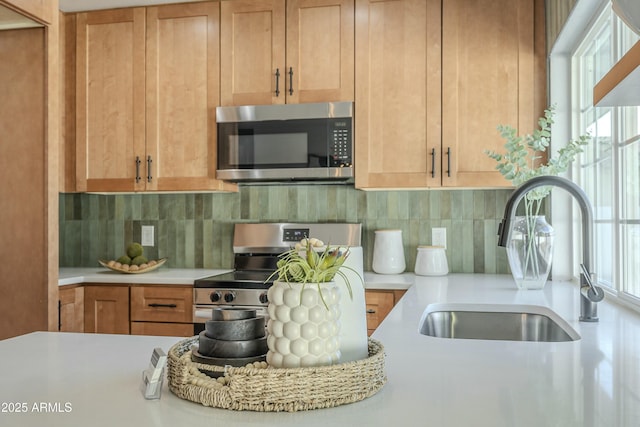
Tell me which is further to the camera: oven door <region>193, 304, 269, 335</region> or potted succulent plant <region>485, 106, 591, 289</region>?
oven door <region>193, 304, 269, 335</region>

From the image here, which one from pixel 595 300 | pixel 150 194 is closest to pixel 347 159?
pixel 150 194

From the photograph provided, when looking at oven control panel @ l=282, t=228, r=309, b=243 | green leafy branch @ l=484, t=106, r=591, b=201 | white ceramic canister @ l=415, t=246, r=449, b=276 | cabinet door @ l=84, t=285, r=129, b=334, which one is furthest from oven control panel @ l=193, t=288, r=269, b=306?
green leafy branch @ l=484, t=106, r=591, b=201

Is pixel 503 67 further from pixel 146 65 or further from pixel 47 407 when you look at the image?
pixel 47 407

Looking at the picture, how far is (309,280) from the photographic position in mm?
864

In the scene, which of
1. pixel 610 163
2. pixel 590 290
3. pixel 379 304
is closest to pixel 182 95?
pixel 379 304

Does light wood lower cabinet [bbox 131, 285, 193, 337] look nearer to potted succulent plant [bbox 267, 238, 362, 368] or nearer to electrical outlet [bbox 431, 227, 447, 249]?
electrical outlet [bbox 431, 227, 447, 249]

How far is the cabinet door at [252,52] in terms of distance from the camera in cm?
315

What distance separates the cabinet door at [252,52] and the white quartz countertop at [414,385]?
1.98 m

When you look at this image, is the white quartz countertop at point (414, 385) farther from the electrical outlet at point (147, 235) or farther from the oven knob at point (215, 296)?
the electrical outlet at point (147, 235)

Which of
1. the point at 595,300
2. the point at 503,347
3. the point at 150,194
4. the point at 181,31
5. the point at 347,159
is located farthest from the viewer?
the point at 150,194

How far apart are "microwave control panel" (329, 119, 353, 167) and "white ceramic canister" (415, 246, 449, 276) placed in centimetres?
63

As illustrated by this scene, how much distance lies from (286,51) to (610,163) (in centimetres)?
175

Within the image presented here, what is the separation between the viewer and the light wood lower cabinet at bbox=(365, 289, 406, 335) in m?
2.80

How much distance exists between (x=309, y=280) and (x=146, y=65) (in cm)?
281
